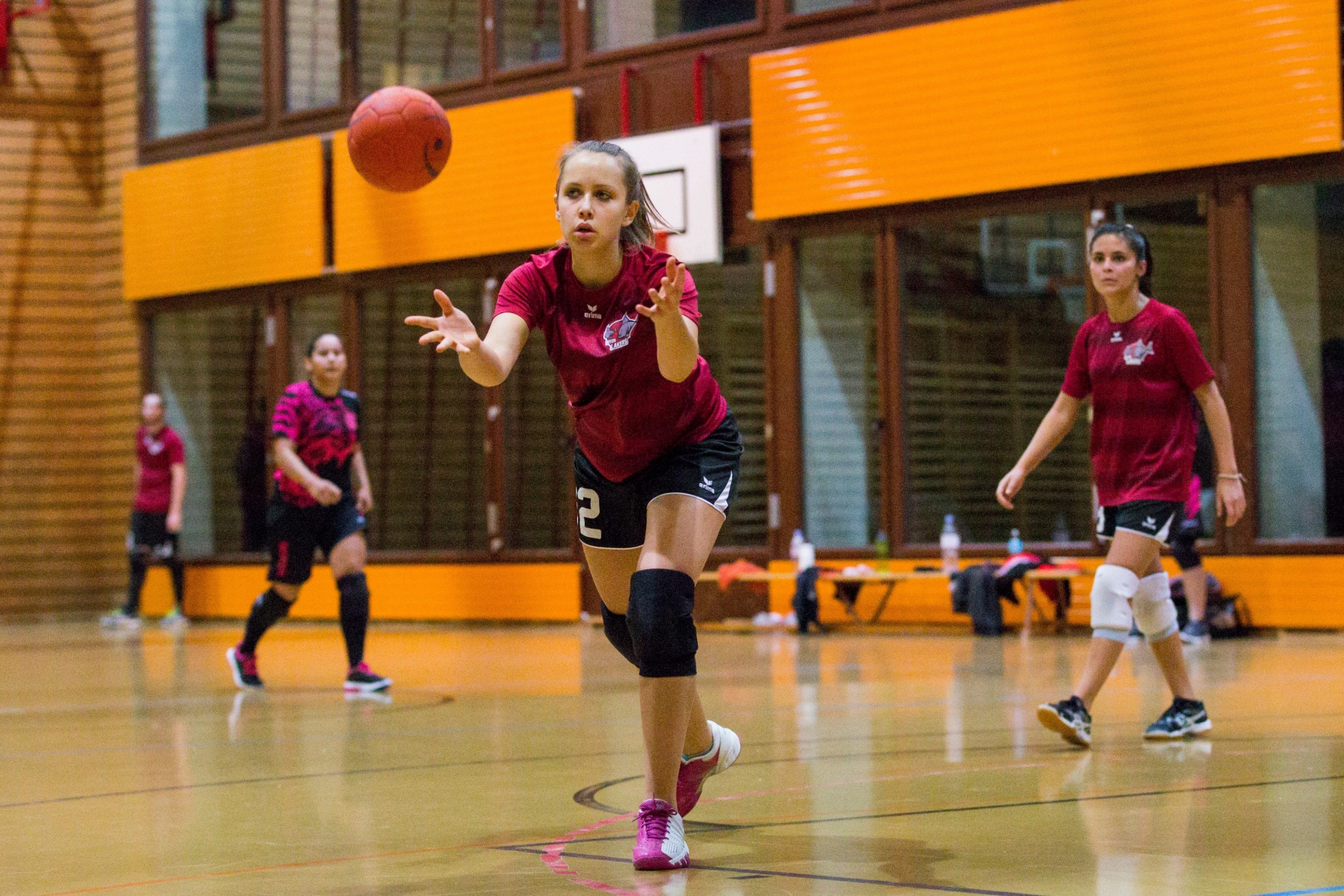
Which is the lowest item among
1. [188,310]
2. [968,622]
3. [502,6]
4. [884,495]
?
[968,622]

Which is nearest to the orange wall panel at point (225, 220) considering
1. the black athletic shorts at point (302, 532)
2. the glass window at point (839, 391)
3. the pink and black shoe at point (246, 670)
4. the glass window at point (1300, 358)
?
the glass window at point (839, 391)

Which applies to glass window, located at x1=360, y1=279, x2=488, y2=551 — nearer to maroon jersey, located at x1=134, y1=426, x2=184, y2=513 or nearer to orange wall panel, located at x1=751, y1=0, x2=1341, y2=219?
maroon jersey, located at x1=134, y1=426, x2=184, y2=513

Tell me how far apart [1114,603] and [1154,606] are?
0.67ft

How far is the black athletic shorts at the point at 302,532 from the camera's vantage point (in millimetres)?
8742

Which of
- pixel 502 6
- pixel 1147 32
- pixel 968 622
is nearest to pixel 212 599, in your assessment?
pixel 502 6

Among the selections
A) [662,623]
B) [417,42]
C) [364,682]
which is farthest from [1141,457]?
[417,42]

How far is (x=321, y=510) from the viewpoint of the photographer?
28.9ft

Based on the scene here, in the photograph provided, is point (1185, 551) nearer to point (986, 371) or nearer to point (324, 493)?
point (986, 371)

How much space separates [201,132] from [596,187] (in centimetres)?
1475

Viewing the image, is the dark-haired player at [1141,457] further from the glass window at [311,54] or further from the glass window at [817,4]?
the glass window at [311,54]

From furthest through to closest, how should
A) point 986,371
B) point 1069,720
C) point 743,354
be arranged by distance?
point 743,354, point 986,371, point 1069,720

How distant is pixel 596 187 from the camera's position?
4191 mm

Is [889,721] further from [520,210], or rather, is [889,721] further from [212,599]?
[212,599]

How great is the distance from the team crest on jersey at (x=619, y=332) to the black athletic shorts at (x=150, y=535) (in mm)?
13197
